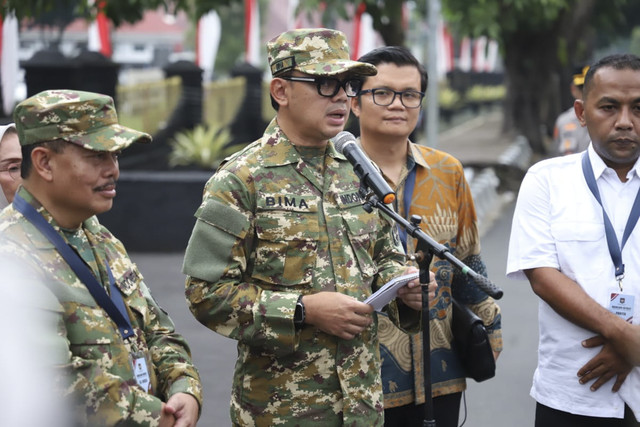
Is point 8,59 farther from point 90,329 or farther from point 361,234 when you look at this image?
point 90,329

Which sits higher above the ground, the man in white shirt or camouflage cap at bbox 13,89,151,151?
camouflage cap at bbox 13,89,151,151

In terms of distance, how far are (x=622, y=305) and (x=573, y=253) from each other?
24 cm

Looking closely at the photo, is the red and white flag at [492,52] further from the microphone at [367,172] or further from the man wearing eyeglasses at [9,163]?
the microphone at [367,172]

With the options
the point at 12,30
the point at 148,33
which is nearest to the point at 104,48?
the point at 12,30

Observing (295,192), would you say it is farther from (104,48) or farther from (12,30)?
(104,48)

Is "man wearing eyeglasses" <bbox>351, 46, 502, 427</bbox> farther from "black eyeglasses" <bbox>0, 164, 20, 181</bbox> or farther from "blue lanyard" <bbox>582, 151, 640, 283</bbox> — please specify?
"black eyeglasses" <bbox>0, 164, 20, 181</bbox>

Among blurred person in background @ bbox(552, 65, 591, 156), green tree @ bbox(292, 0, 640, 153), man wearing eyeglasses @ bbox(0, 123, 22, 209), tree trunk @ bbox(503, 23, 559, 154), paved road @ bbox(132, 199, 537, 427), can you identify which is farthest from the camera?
tree trunk @ bbox(503, 23, 559, 154)

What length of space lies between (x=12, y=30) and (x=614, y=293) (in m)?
11.1

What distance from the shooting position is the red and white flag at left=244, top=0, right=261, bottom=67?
826 inches

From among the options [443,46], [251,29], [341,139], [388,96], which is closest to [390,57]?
[388,96]

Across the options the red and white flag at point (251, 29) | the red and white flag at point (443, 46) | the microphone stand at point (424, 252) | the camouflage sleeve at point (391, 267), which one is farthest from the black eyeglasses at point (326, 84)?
the red and white flag at point (443, 46)

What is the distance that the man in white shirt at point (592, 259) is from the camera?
3.58m

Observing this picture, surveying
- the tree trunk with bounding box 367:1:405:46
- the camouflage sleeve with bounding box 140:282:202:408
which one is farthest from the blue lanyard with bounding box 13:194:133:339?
the tree trunk with bounding box 367:1:405:46

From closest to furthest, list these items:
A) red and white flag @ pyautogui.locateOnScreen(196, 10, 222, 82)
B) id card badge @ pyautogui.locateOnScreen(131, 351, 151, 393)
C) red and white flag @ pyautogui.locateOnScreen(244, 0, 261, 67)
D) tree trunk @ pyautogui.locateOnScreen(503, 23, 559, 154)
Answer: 1. id card badge @ pyautogui.locateOnScreen(131, 351, 151, 393)
2. red and white flag @ pyautogui.locateOnScreen(244, 0, 261, 67)
3. red and white flag @ pyautogui.locateOnScreen(196, 10, 222, 82)
4. tree trunk @ pyautogui.locateOnScreen(503, 23, 559, 154)
